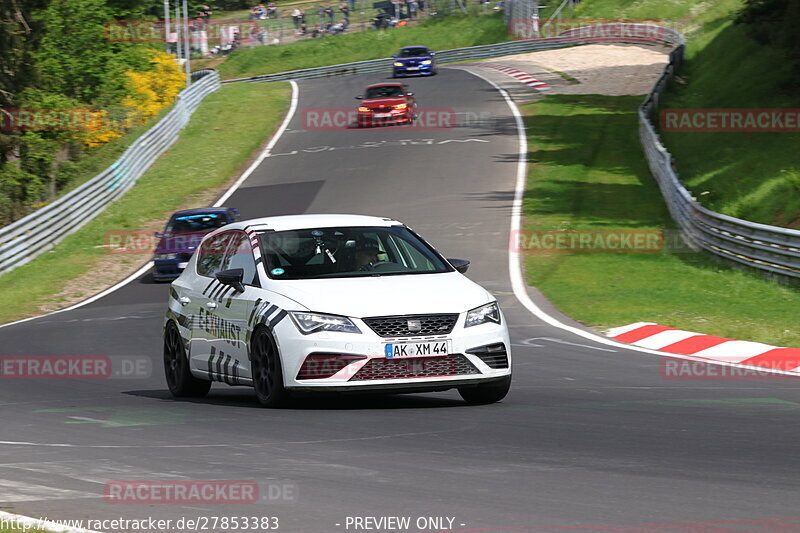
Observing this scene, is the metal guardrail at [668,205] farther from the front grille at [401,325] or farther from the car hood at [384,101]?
the front grille at [401,325]

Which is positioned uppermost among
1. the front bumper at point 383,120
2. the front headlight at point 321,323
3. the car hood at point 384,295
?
the car hood at point 384,295

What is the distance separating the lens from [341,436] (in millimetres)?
9023

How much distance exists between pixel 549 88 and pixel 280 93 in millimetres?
12937

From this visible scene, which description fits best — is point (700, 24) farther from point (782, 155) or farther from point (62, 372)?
point (62, 372)

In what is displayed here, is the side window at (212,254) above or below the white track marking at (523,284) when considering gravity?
above

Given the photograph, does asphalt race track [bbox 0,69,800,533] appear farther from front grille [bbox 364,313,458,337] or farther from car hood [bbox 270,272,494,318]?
car hood [bbox 270,272,494,318]

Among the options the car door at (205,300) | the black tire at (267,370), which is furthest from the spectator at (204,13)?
the black tire at (267,370)

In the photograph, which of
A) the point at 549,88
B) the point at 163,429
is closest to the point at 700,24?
the point at 549,88

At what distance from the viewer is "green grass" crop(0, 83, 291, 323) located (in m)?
28.8

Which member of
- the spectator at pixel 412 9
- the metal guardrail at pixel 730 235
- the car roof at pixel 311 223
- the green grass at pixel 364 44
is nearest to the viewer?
the car roof at pixel 311 223

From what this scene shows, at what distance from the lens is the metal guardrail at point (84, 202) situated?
3177cm

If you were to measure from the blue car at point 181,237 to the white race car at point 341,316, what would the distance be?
15.0m

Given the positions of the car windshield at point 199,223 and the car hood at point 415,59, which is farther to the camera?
the car hood at point 415,59

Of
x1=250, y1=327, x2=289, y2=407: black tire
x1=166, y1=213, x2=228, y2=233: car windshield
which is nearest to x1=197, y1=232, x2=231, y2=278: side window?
x1=250, y1=327, x2=289, y2=407: black tire
